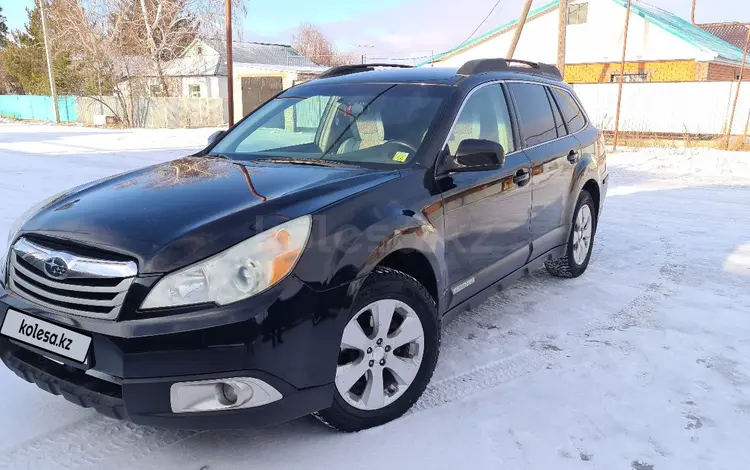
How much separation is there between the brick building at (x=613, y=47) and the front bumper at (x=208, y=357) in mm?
29095

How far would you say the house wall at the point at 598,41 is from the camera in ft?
88.9

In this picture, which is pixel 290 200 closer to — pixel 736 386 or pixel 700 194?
pixel 736 386

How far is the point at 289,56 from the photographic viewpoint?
4444cm

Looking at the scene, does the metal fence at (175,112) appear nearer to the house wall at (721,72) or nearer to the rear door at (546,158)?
the house wall at (721,72)

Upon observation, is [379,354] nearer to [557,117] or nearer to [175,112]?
[557,117]

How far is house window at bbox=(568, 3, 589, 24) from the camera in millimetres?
28938

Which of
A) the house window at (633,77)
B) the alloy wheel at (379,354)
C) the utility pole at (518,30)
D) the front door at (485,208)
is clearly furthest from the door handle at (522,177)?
the house window at (633,77)

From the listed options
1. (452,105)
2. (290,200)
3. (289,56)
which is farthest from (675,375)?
(289,56)

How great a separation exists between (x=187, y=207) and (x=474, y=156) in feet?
4.92

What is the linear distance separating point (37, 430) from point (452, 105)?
270 centimetres

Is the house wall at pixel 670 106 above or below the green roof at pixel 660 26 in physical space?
below

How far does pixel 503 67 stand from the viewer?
4191mm

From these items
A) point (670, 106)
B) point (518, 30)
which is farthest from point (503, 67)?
point (670, 106)

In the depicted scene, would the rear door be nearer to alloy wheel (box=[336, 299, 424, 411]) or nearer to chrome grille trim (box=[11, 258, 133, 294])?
alloy wheel (box=[336, 299, 424, 411])
